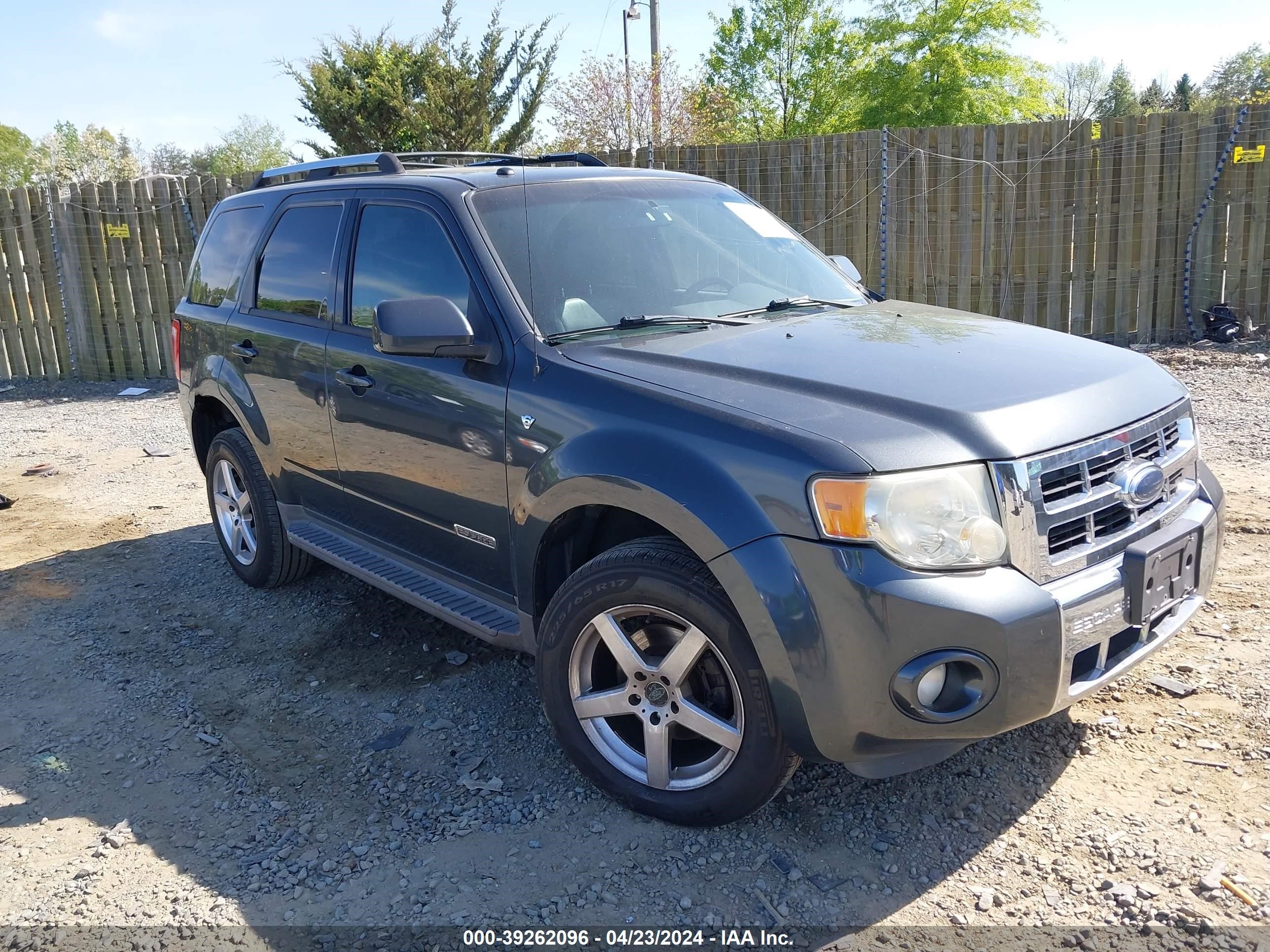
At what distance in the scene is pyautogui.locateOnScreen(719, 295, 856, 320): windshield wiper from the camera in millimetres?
3723

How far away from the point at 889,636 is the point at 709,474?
2.07 ft

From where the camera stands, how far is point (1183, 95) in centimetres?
6875

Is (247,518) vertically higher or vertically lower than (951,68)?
lower

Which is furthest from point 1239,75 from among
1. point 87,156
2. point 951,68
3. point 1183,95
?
point 87,156

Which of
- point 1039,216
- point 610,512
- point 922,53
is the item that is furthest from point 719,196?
point 922,53

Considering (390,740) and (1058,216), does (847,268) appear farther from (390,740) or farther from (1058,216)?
(1058,216)

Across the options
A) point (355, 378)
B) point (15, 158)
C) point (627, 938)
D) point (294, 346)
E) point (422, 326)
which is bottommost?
point (627, 938)

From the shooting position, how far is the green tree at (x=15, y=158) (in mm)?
49469

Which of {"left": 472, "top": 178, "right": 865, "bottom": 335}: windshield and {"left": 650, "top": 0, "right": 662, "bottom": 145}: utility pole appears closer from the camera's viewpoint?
{"left": 472, "top": 178, "right": 865, "bottom": 335}: windshield

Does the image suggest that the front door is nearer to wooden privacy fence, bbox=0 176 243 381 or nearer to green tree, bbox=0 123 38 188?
wooden privacy fence, bbox=0 176 243 381

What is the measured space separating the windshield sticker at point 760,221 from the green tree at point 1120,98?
185 feet

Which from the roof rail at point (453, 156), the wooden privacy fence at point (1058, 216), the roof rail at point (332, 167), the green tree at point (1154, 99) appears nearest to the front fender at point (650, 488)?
the roof rail at point (332, 167)

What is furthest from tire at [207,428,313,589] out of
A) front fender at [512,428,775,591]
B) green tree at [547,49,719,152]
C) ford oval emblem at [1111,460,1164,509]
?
green tree at [547,49,719,152]

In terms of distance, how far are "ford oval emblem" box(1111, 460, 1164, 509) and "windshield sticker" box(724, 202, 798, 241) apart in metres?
1.98
